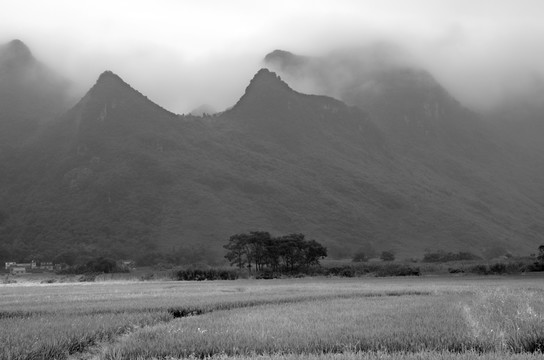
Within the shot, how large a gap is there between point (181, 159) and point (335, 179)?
54.5 metres

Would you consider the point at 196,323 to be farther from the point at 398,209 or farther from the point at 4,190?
the point at 4,190

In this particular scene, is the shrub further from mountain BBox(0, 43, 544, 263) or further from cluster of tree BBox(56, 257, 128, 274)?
mountain BBox(0, 43, 544, 263)

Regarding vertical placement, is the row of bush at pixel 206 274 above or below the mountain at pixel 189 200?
below

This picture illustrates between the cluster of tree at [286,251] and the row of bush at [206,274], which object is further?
the cluster of tree at [286,251]

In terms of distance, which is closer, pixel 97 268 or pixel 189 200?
pixel 97 268

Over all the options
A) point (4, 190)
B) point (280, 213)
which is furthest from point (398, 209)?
point (4, 190)

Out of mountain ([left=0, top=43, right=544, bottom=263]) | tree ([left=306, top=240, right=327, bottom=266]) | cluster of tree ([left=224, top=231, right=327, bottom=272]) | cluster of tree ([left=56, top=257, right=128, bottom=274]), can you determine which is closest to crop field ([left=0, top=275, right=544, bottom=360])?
cluster of tree ([left=224, top=231, right=327, bottom=272])

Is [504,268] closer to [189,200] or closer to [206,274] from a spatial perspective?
[206,274]

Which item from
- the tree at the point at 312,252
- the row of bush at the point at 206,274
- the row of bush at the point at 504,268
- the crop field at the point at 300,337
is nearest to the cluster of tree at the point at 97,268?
the row of bush at the point at 206,274

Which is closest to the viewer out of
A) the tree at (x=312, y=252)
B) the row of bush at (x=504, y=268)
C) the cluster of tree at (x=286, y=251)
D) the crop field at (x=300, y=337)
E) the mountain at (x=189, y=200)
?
the crop field at (x=300, y=337)

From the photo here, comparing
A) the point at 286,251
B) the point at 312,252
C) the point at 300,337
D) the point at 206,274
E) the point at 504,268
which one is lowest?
the point at 504,268

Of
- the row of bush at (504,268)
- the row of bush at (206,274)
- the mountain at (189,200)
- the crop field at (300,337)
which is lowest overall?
the row of bush at (504,268)

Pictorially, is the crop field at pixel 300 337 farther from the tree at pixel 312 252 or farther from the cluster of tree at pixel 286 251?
the tree at pixel 312 252

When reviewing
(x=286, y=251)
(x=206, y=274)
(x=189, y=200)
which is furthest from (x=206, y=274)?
(x=189, y=200)
